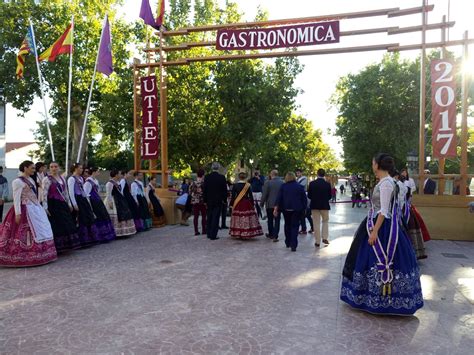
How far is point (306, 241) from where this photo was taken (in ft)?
30.0

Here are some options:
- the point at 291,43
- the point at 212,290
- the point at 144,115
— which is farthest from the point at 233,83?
the point at 212,290

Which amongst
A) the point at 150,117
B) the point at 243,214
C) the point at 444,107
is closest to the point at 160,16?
the point at 150,117

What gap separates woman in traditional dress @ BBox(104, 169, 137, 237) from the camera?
931cm

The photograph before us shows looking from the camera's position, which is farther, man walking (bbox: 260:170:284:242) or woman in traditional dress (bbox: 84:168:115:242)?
man walking (bbox: 260:170:284:242)

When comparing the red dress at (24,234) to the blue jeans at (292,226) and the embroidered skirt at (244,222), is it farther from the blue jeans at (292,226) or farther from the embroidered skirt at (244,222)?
the blue jeans at (292,226)

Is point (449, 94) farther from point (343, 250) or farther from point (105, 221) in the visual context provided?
point (105, 221)

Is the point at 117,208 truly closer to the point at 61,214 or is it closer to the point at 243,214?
the point at 61,214

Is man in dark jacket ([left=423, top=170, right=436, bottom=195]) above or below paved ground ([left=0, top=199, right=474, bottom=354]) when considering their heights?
above

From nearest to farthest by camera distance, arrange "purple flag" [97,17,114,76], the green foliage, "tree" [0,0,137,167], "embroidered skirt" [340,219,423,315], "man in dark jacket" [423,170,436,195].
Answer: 1. "embroidered skirt" [340,219,423,315]
2. "man in dark jacket" [423,170,436,195]
3. "purple flag" [97,17,114,76]
4. the green foliage
5. "tree" [0,0,137,167]

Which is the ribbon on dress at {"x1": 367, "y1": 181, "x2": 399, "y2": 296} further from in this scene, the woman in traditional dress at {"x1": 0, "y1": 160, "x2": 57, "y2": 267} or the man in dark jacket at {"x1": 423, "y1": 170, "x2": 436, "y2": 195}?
the man in dark jacket at {"x1": 423, "y1": 170, "x2": 436, "y2": 195}

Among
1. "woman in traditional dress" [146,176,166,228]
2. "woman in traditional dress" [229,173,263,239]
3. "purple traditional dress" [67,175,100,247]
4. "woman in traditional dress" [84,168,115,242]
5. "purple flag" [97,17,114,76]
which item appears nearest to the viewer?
"purple traditional dress" [67,175,100,247]

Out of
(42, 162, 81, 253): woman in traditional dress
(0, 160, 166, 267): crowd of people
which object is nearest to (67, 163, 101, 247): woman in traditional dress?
(0, 160, 166, 267): crowd of people

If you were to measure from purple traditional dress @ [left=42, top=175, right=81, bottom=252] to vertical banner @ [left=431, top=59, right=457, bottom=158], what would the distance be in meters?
8.74

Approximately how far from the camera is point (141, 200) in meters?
10.8
